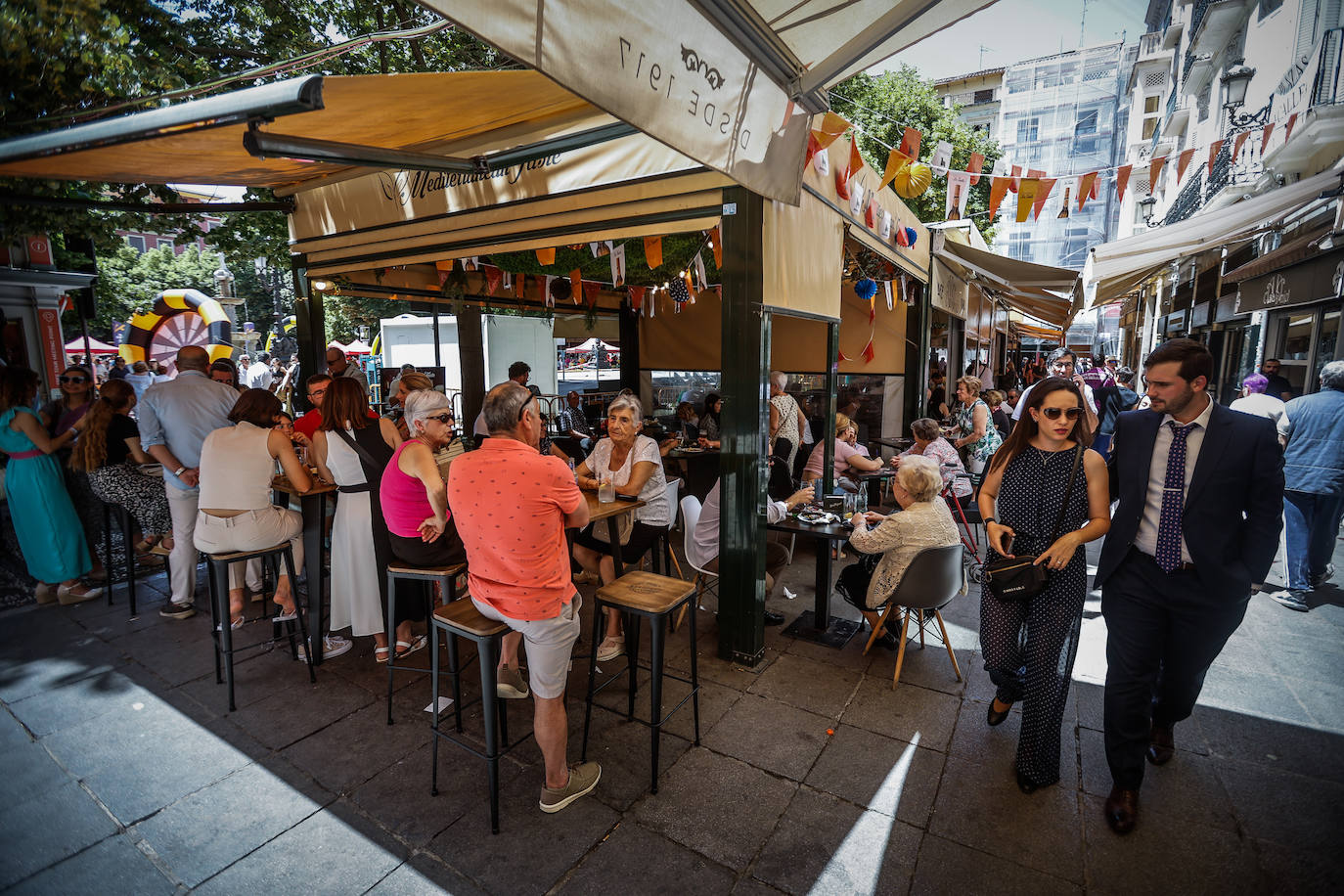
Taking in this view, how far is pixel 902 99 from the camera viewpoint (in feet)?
53.2

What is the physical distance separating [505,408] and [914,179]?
5039mm

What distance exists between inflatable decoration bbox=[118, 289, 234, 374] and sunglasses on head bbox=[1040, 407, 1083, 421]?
46.4 ft

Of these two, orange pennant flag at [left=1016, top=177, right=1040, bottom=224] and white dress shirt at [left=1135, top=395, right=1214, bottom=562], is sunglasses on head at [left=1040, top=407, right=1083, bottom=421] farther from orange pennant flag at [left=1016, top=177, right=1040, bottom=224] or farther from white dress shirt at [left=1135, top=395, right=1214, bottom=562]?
orange pennant flag at [left=1016, top=177, right=1040, bottom=224]

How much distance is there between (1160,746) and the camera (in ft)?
9.53

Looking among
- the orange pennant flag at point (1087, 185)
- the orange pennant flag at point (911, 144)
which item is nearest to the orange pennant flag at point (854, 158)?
the orange pennant flag at point (911, 144)

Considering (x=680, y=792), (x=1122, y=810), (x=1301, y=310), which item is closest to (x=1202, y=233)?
(x=1301, y=310)

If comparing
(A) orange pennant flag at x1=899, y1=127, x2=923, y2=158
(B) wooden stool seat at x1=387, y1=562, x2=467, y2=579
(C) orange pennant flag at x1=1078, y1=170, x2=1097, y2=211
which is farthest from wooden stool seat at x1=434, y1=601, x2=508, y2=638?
(C) orange pennant flag at x1=1078, y1=170, x2=1097, y2=211

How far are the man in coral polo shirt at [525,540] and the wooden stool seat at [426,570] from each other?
77 cm

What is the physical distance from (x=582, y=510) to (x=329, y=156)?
1.95 metres

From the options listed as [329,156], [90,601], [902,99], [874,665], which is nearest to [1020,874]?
[874,665]

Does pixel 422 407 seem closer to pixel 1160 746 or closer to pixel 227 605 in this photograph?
pixel 227 605

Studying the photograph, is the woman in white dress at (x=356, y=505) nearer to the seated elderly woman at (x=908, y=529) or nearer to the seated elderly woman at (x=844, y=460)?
the seated elderly woman at (x=908, y=529)

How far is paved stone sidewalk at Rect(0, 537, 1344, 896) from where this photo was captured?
227 cm

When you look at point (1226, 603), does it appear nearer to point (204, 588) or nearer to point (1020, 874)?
point (1020, 874)
